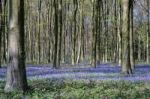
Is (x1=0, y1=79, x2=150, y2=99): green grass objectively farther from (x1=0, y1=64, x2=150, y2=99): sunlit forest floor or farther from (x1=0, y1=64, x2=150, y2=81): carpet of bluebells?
(x1=0, y1=64, x2=150, y2=81): carpet of bluebells

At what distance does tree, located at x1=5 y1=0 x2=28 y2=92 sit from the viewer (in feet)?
50.3

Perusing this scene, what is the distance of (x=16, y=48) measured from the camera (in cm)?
1563

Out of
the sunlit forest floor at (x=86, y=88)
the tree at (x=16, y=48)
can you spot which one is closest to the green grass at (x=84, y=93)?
the sunlit forest floor at (x=86, y=88)

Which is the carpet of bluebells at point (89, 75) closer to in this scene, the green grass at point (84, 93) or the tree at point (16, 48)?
the green grass at point (84, 93)

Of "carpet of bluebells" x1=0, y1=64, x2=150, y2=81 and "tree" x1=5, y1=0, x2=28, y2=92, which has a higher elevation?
"tree" x1=5, y1=0, x2=28, y2=92

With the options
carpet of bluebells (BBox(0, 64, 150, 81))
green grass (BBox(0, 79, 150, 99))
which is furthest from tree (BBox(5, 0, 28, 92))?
carpet of bluebells (BBox(0, 64, 150, 81))

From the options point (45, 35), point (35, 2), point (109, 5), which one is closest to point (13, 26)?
point (109, 5)

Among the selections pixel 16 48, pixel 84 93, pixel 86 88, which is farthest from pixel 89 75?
pixel 84 93

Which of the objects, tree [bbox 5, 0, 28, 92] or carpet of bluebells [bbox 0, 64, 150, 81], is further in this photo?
carpet of bluebells [bbox 0, 64, 150, 81]

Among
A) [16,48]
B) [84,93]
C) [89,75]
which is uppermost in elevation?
[16,48]

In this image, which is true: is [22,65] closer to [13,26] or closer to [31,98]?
[13,26]

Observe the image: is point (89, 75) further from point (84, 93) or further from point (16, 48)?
point (84, 93)

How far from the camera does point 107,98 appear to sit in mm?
11844

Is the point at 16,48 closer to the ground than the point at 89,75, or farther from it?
farther from it
